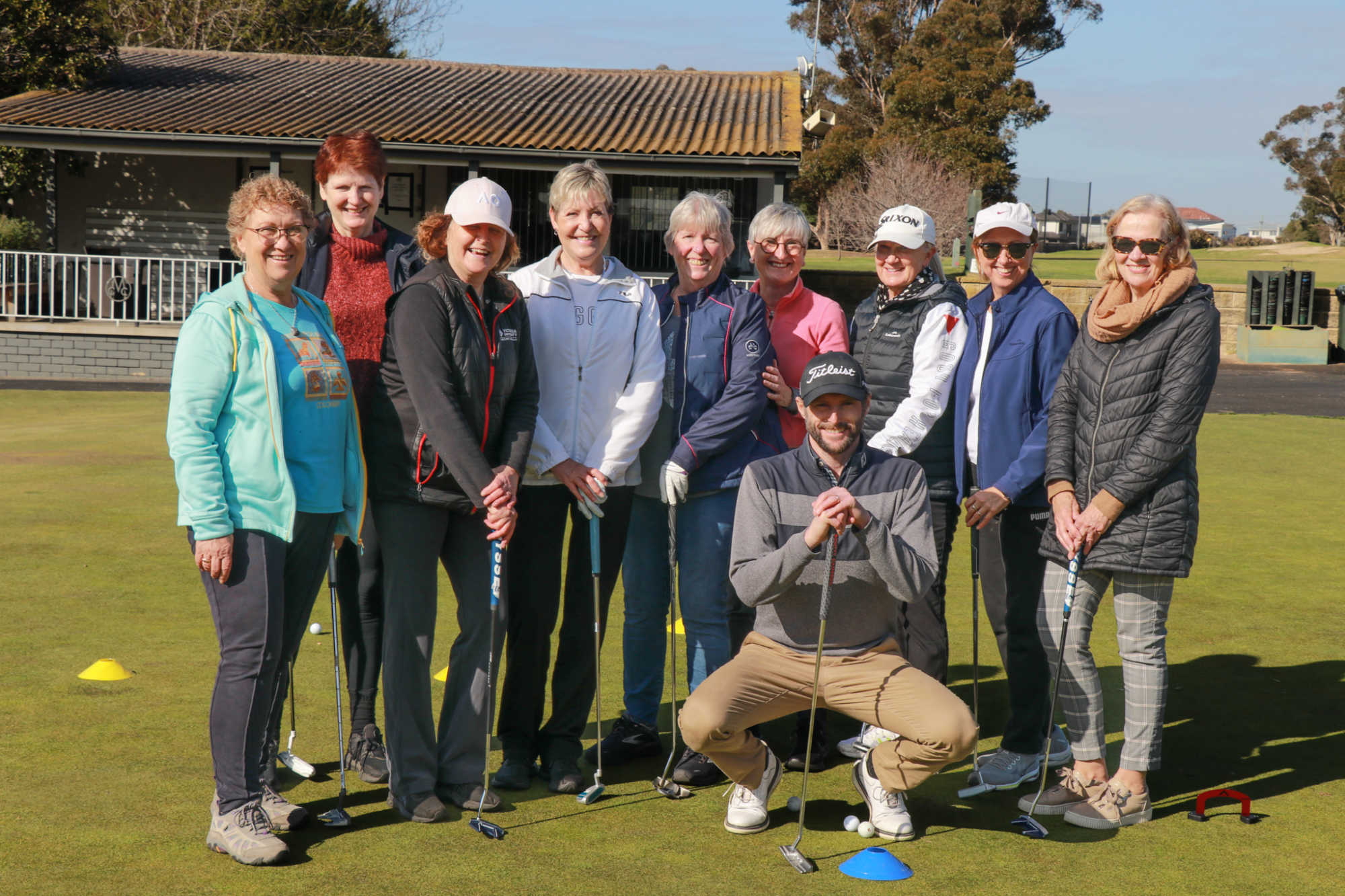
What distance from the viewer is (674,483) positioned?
4207 millimetres

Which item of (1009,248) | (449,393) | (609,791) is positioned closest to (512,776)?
(609,791)

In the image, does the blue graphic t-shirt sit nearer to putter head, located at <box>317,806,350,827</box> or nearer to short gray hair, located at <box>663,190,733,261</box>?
putter head, located at <box>317,806,350,827</box>

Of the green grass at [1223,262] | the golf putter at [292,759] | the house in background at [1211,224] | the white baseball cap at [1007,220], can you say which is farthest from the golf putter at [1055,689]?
the house in background at [1211,224]

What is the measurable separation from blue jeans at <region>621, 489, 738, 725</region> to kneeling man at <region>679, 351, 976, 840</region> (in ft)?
1.13

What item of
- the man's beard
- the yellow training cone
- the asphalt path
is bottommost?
the yellow training cone

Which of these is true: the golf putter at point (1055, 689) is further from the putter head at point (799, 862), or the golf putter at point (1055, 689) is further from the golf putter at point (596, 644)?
the golf putter at point (596, 644)

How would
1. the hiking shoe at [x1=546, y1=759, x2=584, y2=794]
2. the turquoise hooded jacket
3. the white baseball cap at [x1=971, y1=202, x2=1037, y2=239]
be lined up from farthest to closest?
the white baseball cap at [x1=971, y1=202, x2=1037, y2=239], the hiking shoe at [x1=546, y1=759, x2=584, y2=794], the turquoise hooded jacket

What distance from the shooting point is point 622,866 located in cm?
354

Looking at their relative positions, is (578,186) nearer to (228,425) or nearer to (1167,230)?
(228,425)

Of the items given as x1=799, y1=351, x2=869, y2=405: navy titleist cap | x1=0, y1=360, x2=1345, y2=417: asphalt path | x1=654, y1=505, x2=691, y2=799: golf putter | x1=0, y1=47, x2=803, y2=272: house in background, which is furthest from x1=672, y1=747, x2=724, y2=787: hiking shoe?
x1=0, y1=47, x2=803, y2=272: house in background

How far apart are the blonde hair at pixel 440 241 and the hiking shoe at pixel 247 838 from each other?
1752mm

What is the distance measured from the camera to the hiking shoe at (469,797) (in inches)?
155

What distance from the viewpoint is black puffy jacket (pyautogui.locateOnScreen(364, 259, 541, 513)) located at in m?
3.76

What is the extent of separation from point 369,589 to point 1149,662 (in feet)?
8.55
